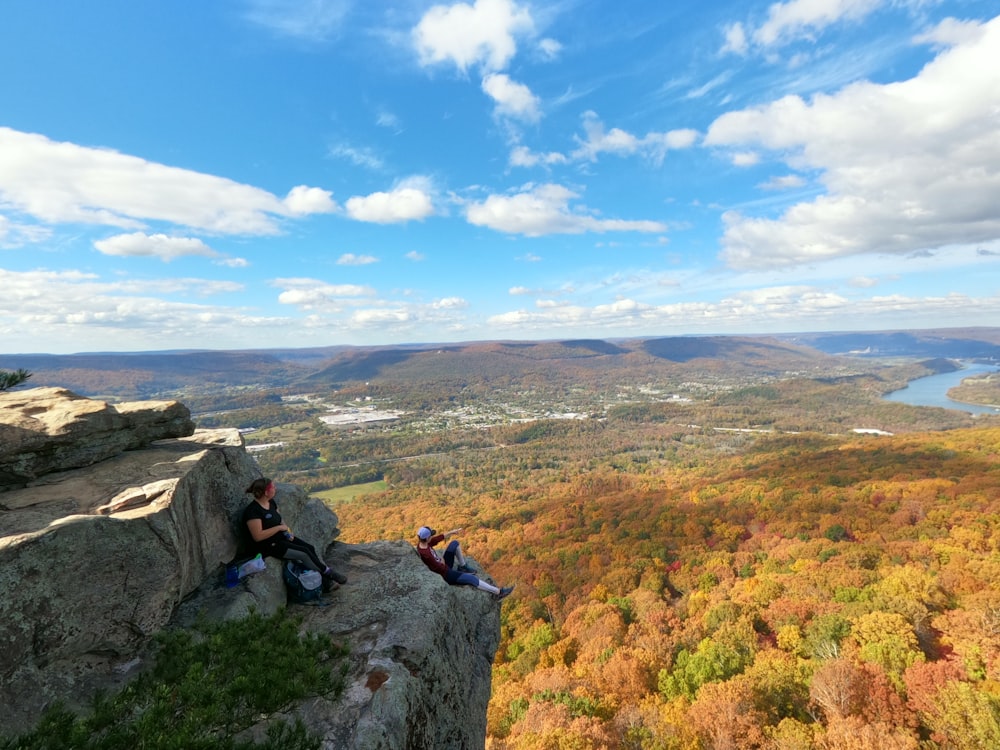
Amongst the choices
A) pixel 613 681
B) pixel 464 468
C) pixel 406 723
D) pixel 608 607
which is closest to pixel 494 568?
pixel 608 607

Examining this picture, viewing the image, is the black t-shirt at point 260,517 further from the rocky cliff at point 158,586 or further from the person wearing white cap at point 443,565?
the person wearing white cap at point 443,565

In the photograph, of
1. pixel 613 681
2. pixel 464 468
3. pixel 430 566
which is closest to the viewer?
pixel 430 566

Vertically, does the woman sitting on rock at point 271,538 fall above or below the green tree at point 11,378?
below

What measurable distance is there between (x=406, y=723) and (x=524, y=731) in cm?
2249

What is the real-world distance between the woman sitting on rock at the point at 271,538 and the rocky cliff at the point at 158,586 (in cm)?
36

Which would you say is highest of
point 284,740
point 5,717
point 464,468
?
point 5,717

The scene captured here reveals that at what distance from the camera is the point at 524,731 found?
2445cm

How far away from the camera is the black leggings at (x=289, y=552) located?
1099 centimetres

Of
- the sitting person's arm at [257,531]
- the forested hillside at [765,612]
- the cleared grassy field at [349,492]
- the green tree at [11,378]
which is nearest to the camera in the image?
the sitting person's arm at [257,531]

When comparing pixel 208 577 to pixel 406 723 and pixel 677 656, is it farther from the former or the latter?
pixel 677 656

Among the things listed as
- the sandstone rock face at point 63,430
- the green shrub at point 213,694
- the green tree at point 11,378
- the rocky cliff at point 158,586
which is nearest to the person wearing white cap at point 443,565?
the rocky cliff at point 158,586

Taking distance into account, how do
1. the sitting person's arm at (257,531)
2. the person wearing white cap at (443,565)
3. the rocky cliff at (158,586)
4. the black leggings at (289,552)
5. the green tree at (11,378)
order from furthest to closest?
1. the green tree at (11,378)
2. the person wearing white cap at (443,565)
3. the black leggings at (289,552)
4. the sitting person's arm at (257,531)
5. the rocky cliff at (158,586)

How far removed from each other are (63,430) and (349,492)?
137m

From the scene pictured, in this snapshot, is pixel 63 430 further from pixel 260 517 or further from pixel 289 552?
pixel 289 552
